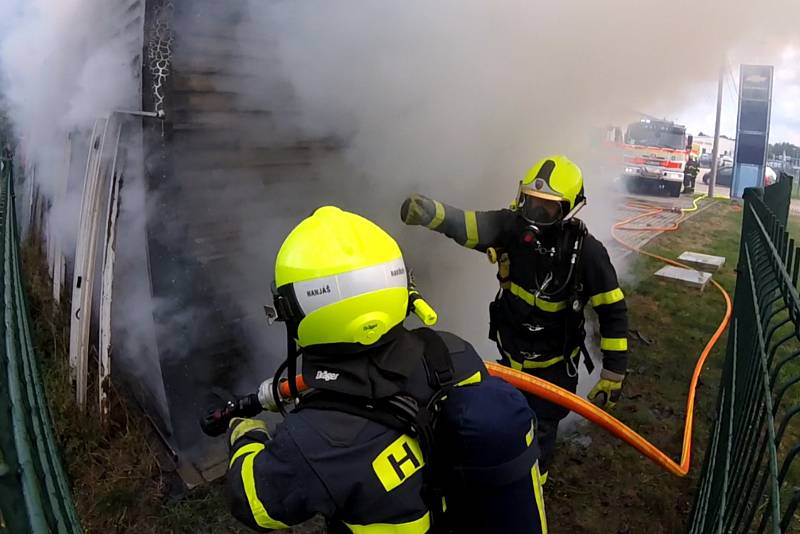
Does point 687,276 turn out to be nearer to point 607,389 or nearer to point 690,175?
point 607,389

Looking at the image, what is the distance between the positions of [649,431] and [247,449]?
3481 mm

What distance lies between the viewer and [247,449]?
1.45 metres

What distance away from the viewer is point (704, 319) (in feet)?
19.8

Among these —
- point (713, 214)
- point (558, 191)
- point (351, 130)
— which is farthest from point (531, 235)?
point (713, 214)

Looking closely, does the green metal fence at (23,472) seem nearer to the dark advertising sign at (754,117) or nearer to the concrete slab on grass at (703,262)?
the concrete slab on grass at (703,262)

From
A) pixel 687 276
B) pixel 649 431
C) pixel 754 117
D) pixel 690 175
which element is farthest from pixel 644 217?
pixel 649 431

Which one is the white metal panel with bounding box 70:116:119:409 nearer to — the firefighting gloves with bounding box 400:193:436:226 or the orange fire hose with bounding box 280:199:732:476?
the firefighting gloves with bounding box 400:193:436:226

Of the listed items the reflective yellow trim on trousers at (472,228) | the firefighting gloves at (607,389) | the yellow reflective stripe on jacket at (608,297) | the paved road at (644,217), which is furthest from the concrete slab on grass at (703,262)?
the reflective yellow trim on trousers at (472,228)

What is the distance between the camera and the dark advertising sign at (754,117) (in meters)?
14.0

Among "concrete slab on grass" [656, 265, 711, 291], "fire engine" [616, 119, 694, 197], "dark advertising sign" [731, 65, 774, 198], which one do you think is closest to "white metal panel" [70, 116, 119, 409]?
"concrete slab on grass" [656, 265, 711, 291]

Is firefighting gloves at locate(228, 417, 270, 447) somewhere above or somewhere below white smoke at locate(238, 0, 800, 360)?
→ below

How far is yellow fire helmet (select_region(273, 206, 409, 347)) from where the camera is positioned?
137cm

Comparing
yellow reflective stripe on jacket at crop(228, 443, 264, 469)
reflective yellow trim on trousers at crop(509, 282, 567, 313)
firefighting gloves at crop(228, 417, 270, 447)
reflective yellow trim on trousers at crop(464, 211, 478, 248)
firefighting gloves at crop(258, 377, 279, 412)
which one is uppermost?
reflective yellow trim on trousers at crop(464, 211, 478, 248)

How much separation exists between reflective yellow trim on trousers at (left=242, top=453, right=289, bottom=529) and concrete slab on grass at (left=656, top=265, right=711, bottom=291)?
677 centimetres
